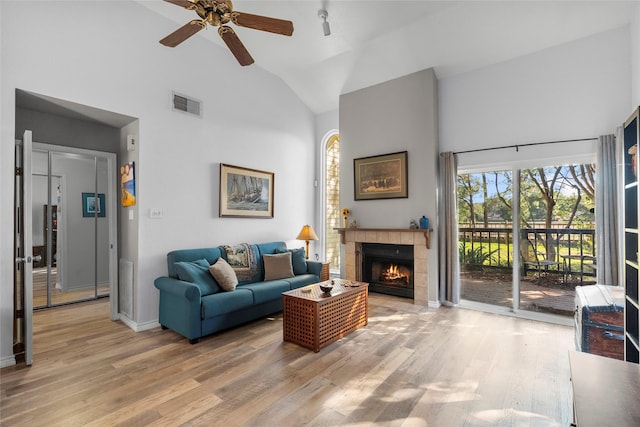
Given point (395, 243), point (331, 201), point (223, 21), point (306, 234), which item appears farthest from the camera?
point (331, 201)

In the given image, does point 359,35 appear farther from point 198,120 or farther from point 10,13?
point 10,13

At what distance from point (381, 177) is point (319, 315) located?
9.17 feet

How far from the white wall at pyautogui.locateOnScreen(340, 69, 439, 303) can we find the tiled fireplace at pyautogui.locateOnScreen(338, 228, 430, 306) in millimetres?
114

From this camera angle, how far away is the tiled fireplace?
15.2ft

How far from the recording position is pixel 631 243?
2.21m

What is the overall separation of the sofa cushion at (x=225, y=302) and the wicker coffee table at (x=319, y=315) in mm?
560

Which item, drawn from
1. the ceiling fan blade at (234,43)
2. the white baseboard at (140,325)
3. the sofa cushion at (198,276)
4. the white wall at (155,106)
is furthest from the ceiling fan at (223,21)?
the white baseboard at (140,325)

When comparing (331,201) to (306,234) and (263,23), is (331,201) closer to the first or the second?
(306,234)

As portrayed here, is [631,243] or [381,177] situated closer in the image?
[631,243]

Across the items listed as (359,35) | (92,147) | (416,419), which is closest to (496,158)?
(359,35)

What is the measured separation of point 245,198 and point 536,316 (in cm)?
435

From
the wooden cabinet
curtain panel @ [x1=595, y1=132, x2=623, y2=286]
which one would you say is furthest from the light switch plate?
curtain panel @ [x1=595, y1=132, x2=623, y2=286]

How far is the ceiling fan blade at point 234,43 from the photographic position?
262 cm

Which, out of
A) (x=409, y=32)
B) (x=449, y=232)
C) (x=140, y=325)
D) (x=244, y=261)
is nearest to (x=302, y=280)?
(x=244, y=261)
